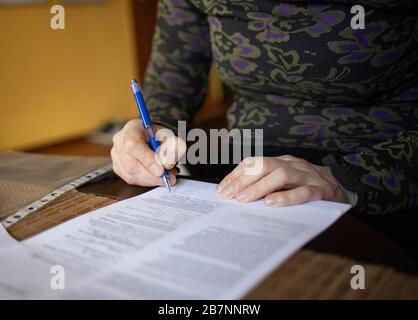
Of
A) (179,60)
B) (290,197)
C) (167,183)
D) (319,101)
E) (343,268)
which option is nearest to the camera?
(343,268)

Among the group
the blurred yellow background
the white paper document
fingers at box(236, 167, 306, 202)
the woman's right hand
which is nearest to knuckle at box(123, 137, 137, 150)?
the woman's right hand

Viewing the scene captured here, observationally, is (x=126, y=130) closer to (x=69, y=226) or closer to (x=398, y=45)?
(x=69, y=226)

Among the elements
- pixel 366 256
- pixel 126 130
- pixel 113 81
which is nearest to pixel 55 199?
pixel 126 130

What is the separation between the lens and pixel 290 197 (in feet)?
1.86

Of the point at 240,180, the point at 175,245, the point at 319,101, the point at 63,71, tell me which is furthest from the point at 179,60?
the point at 63,71

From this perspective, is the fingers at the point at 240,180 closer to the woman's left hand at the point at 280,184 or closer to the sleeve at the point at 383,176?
the woman's left hand at the point at 280,184

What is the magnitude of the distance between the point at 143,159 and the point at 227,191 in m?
0.15

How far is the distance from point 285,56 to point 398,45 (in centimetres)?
18

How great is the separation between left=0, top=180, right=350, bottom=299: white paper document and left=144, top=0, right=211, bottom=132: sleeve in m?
0.44

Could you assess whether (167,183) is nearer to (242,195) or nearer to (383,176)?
(242,195)

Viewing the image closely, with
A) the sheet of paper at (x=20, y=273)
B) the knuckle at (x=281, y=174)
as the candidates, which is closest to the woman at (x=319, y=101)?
the knuckle at (x=281, y=174)

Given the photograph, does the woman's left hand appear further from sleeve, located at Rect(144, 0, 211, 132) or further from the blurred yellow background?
the blurred yellow background

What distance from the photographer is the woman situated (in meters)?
0.62

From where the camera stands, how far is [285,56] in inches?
31.4
